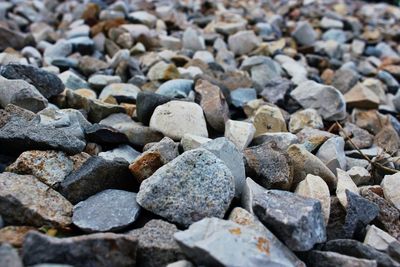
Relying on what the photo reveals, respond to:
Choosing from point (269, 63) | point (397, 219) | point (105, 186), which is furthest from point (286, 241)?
point (269, 63)

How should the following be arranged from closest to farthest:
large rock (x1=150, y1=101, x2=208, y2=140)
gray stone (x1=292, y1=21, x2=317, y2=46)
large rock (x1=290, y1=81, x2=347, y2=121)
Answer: large rock (x1=150, y1=101, x2=208, y2=140) < large rock (x1=290, y1=81, x2=347, y2=121) < gray stone (x1=292, y1=21, x2=317, y2=46)

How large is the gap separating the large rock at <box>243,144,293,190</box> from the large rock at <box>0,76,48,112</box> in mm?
744

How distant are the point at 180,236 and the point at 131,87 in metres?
1.12

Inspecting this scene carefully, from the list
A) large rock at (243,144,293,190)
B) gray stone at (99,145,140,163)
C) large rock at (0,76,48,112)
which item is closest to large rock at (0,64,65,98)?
large rock at (0,76,48,112)

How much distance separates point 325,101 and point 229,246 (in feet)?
3.93

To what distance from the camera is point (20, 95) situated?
1543mm

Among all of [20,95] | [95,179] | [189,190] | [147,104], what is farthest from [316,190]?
[20,95]

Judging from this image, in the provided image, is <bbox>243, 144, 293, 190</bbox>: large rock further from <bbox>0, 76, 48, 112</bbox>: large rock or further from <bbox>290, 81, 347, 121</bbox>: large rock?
<bbox>0, 76, 48, 112</bbox>: large rock

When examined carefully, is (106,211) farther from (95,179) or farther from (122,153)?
(122,153)

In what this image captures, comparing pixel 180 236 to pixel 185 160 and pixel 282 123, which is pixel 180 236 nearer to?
pixel 185 160

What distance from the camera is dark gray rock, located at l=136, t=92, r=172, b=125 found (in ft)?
5.38

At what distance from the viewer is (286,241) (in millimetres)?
1033

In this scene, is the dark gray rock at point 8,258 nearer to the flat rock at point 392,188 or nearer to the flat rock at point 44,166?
the flat rock at point 44,166

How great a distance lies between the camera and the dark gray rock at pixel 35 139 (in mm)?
1262
